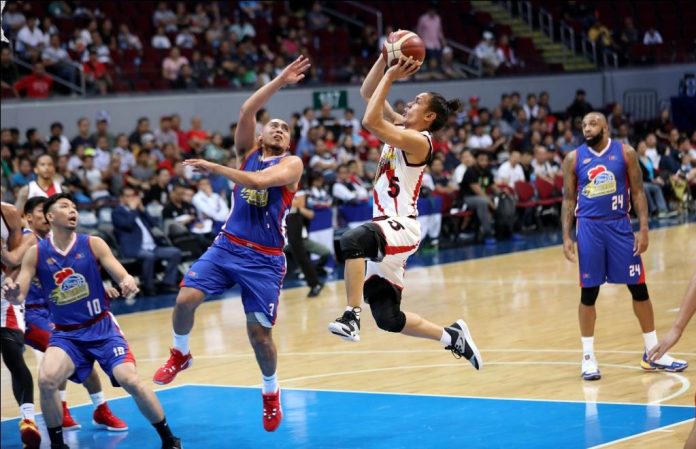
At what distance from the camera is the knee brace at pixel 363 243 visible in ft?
26.3

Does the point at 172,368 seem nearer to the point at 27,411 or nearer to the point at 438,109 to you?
the point at 27,411

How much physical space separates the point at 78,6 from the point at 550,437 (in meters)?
16.1

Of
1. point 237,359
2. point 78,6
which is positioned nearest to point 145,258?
point 237,359

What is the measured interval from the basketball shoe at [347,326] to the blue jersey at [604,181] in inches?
104

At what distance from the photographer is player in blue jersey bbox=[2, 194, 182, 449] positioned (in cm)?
797

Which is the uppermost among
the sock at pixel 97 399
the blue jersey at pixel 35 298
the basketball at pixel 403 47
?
the basketball at pixel 403 47

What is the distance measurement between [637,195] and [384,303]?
252 centimetres

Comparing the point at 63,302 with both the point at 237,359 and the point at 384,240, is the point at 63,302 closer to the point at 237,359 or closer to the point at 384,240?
the point at 384,240

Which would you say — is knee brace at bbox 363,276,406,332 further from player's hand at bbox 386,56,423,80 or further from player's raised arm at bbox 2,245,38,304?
player's raised arm at bbox 2,245,38,304

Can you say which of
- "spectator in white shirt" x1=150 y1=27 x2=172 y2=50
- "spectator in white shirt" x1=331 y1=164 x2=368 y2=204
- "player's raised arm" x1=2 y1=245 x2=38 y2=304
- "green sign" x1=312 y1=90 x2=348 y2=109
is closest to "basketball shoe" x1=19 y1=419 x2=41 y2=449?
"player's raised arm" x1=2 y1=245 x2=38 y2=304

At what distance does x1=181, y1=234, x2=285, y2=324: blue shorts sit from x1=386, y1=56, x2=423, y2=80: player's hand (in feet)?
5.51

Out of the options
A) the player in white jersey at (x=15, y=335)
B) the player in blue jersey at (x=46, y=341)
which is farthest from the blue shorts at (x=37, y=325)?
the player in white jersey at (x=15, y=335)

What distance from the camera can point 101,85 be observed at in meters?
20.6

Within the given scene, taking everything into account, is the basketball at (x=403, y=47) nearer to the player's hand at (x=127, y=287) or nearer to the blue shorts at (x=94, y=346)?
the player's hand at (x=127, y=287)
